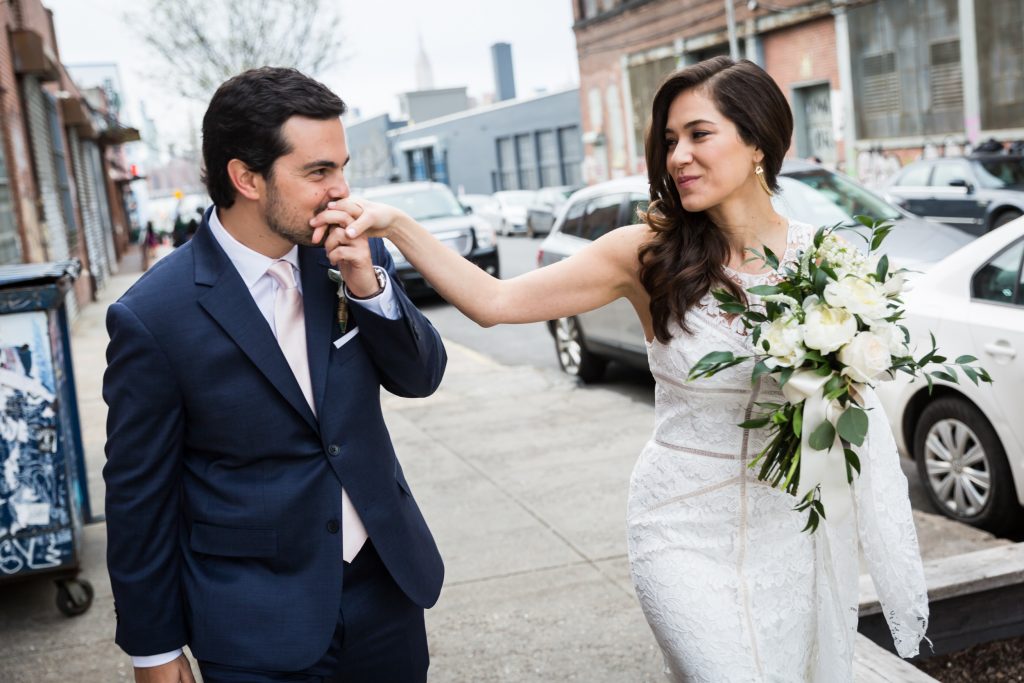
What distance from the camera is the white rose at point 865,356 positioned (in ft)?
8.02

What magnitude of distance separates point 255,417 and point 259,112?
0.62m

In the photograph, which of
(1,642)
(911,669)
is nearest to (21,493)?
(1,642)

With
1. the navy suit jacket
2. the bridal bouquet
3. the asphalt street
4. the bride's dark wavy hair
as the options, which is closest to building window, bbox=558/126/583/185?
the asphalt street

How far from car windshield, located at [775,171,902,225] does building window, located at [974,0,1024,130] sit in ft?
53.8

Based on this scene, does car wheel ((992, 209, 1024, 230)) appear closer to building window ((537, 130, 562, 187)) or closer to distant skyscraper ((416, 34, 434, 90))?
building window ((537, 130, 562, 187))

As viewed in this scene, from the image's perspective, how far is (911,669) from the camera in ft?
11.5

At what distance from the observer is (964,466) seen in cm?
570

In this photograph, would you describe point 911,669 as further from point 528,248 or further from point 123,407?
point 528,248

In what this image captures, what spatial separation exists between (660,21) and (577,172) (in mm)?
13739

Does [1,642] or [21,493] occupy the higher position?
[21,493]

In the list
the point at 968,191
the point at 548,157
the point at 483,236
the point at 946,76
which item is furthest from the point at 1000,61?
the point at 548,157

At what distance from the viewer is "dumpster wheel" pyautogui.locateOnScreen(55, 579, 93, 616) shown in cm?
520

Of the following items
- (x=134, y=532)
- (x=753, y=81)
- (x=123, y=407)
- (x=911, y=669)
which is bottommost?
(x=911, y=669)

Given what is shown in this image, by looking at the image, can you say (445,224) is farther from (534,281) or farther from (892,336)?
(892,336)
